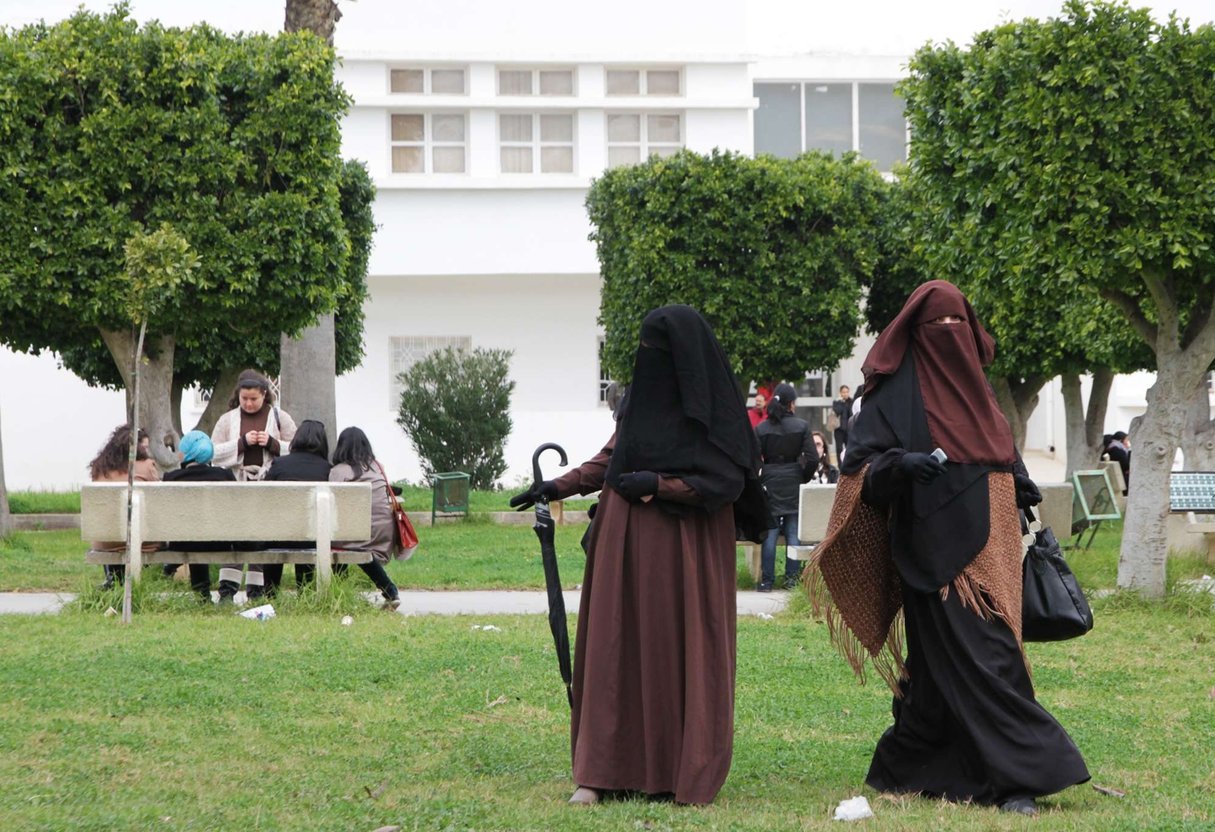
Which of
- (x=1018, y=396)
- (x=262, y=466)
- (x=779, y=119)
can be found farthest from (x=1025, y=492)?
(x=779, y=119)

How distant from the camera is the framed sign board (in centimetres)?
Answer: 1449

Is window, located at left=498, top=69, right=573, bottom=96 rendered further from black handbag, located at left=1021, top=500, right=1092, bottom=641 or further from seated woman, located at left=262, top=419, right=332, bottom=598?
black handbag, located at left=1021, top=500, right=1092, bottom=641

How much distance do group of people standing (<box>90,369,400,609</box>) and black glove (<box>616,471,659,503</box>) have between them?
219 inches

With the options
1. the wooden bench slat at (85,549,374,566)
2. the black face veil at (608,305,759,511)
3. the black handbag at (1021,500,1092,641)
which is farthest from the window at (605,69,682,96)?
the black handbag at (1021,500,1092,641)

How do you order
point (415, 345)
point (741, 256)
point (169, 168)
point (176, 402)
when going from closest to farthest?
point (169, 168) < point (741, 256) < point (176, 402) < point (415, 345)

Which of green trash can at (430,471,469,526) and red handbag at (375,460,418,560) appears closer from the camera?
red handbag at (375,460,418,560)

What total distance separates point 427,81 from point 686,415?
92.0ft

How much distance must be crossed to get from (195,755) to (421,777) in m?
1.04

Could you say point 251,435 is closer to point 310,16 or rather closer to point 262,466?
point 262,466

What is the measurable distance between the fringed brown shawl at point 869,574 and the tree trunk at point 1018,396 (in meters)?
19.1

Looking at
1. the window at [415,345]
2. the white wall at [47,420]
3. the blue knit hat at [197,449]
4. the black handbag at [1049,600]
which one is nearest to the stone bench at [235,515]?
the blue knit hat at [197,449]

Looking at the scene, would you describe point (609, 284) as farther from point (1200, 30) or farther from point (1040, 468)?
point (1040, 468)

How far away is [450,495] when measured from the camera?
19.8 meters

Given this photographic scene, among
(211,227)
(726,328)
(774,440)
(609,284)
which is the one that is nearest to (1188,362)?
(774,440)
